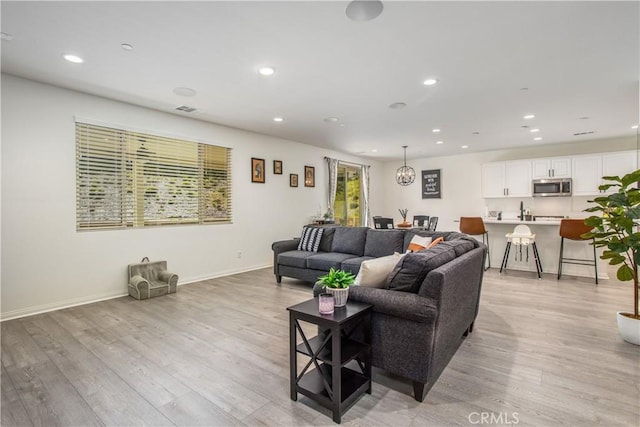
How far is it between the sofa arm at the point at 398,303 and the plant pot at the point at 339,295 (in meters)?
0.16

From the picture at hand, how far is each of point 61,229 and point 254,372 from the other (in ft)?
10.2

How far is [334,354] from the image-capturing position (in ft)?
5.98

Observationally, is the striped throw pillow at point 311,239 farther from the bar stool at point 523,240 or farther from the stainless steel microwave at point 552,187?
the stainless steel microwave at point 552,187

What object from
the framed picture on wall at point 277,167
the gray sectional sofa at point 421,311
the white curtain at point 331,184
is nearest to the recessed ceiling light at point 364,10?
the gray sectional sofa at point 421,311

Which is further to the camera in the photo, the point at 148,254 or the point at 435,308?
the point at 148,254

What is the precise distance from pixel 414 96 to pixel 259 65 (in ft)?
6.59

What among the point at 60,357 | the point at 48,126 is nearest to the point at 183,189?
the point at 48,126

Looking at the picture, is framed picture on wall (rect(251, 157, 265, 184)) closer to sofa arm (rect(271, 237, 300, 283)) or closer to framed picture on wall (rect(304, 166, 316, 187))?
framed picture on wall (rect(304, 166, 316, 187))

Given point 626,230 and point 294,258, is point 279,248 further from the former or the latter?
point 626,230

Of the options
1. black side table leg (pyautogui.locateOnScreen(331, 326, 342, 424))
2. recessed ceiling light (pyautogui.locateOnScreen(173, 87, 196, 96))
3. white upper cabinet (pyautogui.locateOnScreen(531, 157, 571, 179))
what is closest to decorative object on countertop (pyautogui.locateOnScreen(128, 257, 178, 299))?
recessed ceiling light (pyautogui.locateOnScreen(173, 87, 196, 96))

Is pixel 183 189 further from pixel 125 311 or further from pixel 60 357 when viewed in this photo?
pixel 60 357

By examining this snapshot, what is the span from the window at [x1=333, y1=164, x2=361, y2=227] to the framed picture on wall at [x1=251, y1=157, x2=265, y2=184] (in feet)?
8.21

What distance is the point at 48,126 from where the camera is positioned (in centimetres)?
374

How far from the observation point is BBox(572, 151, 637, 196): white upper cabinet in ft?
19.3
